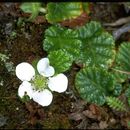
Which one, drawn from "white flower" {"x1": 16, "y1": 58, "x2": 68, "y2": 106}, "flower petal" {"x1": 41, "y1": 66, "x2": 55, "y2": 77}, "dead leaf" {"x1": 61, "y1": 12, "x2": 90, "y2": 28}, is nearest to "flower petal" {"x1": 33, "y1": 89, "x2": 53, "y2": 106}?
"white flower" {"x1": 16, "y1": 58, "x2": 68, "y2": 106}

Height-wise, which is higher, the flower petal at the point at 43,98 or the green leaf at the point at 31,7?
the green leaf at the point at 31,7

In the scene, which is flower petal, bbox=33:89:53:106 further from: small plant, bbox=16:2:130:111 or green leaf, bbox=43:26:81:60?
green leaf, bbox=43:26:81:60

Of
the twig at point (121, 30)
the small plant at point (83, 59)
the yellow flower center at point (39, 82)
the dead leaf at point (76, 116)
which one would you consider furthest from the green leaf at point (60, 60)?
the twig at point (121, 30)

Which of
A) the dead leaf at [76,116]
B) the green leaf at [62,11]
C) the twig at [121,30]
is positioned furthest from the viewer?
the twig at [121,30]

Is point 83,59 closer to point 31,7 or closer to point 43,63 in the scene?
point 43,63

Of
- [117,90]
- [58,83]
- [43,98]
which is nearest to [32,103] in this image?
[43,98]

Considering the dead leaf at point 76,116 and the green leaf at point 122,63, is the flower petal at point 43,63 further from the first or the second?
the green leaf at point 122,63
